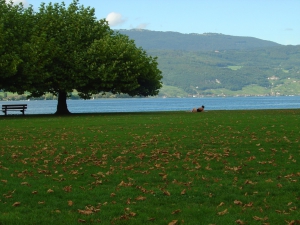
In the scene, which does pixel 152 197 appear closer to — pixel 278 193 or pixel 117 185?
pixel 117 185

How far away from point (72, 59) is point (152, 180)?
131ft

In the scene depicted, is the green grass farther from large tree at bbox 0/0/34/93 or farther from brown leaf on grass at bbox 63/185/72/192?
large tree at bbox 0/0/34/93

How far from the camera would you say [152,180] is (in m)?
14.3

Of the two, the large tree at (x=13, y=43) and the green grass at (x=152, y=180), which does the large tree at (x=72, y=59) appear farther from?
the green grass at (x=152, y=180)

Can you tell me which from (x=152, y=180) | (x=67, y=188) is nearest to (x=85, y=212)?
(x=67, y=188)

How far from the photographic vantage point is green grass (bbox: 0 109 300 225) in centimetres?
1057

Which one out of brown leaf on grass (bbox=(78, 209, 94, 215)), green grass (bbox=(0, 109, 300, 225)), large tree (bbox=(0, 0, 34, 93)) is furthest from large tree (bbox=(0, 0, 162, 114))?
brown leaf on grass (bbox=(78, 209, 94, 215))

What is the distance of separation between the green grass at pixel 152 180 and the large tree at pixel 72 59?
86.8ft

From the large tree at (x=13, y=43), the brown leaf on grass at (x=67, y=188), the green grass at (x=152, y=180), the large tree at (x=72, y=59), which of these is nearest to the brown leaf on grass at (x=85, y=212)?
the green grass at (x=152, y=180)

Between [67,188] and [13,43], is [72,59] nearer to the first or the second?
[13,43]

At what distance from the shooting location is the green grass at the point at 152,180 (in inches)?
416

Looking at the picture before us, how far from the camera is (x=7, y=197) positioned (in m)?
12.1

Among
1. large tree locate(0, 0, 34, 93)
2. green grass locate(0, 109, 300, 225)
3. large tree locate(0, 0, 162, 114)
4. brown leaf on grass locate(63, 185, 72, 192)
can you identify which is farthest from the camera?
large tree locate(0, 0, 162, 114)

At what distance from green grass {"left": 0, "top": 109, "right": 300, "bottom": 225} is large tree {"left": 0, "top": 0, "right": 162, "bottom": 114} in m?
26.5
